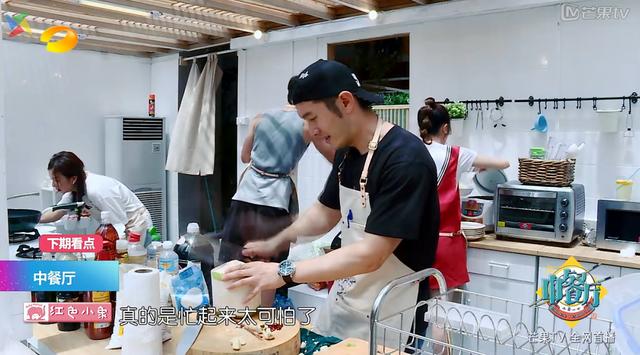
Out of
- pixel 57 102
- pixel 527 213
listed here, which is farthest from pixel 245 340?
pixel 527 213

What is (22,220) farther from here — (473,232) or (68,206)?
(473,232)

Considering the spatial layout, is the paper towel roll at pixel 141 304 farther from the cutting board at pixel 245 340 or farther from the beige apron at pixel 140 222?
the beige apron at pixel 140 222

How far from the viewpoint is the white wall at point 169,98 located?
3.90 feet

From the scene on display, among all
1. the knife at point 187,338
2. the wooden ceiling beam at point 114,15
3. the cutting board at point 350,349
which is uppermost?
the wooden ceiling beam at point 114,15

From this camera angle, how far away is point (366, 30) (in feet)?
6.37

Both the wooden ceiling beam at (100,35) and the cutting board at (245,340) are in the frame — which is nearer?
the cutting board at (245,340)

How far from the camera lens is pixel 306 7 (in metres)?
1.78

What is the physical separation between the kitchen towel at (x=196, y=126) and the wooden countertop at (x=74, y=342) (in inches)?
17.5

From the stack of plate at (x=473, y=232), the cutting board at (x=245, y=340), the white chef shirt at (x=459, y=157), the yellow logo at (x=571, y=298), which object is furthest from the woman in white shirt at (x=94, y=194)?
the stack of plate at (x=473, y=232)

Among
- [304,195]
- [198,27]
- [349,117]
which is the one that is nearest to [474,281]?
[304,195]

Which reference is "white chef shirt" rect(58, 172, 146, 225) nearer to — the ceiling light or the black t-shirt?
the ceiling light

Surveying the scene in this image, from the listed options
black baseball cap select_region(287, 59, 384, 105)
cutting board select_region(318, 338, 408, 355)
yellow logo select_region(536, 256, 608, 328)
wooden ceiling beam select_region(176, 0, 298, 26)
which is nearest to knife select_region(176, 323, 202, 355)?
cutting board select_region(318, 338, 408, 355)

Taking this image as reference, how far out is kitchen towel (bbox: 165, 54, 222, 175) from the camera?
1294 mm

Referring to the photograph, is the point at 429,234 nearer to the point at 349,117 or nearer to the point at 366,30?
the point at 349,117
